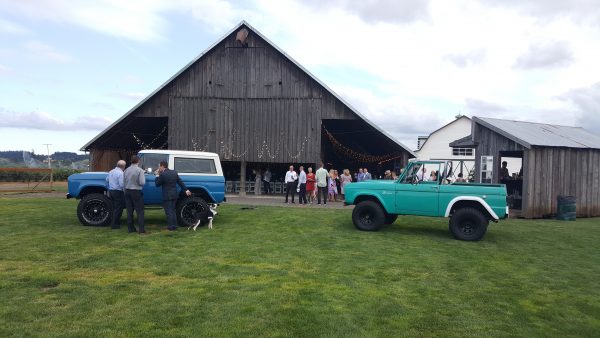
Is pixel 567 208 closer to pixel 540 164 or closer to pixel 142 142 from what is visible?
pixel 540 164

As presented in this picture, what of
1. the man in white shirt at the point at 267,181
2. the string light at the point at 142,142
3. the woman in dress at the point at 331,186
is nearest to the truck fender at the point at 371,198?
the woman in dress at the point at 331,186

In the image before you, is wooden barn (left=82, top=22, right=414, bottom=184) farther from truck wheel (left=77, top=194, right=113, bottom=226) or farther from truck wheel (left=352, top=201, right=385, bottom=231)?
truck wheel (left=77, top=194, right=113, bottom=226)

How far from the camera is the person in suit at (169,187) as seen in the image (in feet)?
37.8

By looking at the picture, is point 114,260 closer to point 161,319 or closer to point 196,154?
point 161,319

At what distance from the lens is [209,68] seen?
76.9 ft

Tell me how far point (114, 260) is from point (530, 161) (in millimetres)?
14470

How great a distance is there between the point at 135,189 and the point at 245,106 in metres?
12.8

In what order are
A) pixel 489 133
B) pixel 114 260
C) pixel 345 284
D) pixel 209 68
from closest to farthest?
pixel 345 284
pixel 114 260
pixel 489 133
pixel 209 68

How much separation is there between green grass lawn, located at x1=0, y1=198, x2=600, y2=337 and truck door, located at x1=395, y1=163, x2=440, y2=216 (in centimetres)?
69

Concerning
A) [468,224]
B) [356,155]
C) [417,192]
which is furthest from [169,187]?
[356,155]

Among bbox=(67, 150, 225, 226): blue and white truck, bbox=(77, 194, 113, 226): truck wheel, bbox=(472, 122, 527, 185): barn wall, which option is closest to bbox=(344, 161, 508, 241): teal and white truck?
bbox=(67, 150, 225, 226): blue and white truck

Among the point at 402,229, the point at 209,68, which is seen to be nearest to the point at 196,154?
the point at 402,229

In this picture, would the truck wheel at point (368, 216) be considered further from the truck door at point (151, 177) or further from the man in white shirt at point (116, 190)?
the man in white shirt at point (116, 190)

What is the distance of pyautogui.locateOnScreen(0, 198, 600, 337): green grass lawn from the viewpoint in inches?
210
